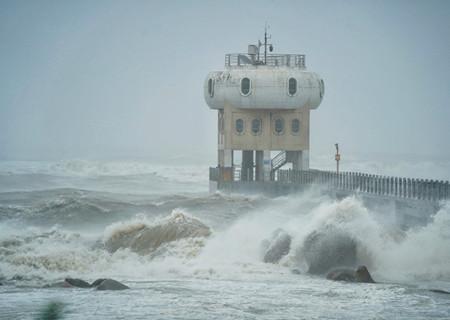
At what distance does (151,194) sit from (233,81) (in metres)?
17.7

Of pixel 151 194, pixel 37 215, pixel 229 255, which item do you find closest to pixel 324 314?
pixel 229 255

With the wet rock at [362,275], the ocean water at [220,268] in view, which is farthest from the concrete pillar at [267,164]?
the wet rock at [362,275]

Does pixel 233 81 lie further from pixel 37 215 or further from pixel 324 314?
pixel 324 314

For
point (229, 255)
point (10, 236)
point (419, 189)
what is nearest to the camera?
point (229, 255)

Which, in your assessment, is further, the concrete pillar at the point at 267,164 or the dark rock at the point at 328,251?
the concrete pillar at the point at 267,164

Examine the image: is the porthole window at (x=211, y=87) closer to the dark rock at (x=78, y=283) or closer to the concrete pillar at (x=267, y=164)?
the concrete pillar at (x=267, y=164)

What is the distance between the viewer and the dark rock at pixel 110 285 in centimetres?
2552

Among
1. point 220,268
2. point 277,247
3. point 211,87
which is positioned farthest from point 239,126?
point 220,268

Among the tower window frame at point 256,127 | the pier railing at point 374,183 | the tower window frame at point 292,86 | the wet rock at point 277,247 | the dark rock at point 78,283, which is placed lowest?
the dark rock at point 78,283

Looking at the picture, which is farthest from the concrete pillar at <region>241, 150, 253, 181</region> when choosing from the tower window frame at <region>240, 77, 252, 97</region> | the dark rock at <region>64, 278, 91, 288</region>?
the dark rock at <region>64, 278, 91, 288</region>

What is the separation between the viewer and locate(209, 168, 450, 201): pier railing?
1570 inches

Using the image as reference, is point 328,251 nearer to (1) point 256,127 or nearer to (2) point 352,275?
(2) point 352,275

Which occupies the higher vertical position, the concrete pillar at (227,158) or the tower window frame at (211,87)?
the tower window frame at (211,87)

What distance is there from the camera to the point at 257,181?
200 ft
